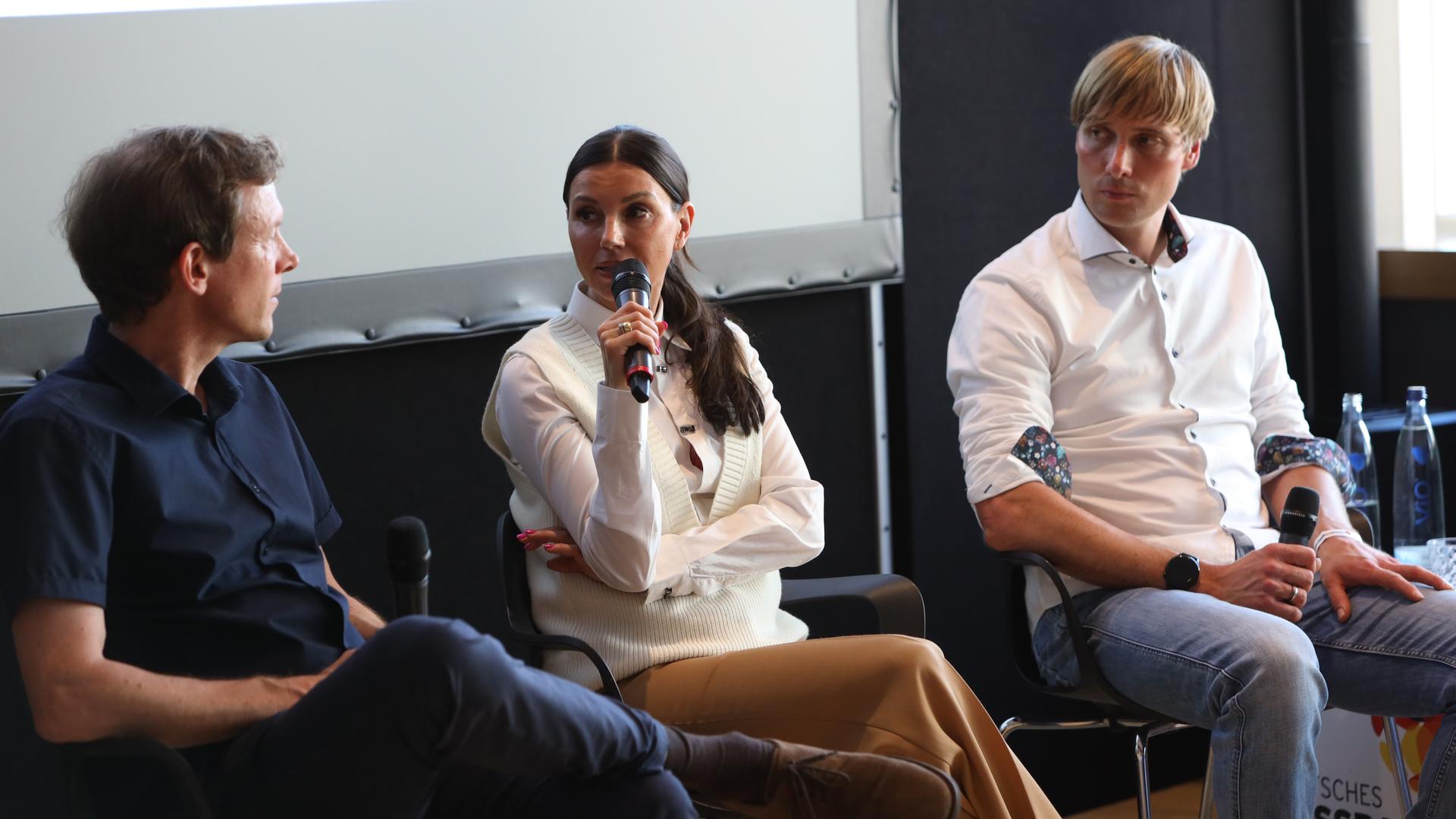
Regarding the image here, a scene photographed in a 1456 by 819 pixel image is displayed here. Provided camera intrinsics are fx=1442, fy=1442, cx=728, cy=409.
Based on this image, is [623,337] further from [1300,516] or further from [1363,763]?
[1363,763]

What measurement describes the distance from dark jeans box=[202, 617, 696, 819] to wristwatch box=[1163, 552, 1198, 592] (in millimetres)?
1082

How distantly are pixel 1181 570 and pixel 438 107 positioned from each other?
60.0 inches

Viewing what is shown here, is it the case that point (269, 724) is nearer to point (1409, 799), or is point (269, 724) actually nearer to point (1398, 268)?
point (1409, 799)

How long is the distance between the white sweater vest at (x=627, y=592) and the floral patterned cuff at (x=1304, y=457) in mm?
1050

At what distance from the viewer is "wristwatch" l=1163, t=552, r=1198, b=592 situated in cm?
241

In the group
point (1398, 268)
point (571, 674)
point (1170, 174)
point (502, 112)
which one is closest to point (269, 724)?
point (571, 674)

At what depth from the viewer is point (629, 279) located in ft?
7.03

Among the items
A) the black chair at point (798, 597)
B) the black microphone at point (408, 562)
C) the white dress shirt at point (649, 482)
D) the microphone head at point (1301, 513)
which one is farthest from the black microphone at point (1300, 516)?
the black microphone at point (408, 562)

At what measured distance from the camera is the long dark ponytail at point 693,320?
2307mm

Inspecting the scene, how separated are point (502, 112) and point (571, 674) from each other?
3.52 feet

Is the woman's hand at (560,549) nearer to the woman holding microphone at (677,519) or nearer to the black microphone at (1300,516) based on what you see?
the woman holding microphone at (677,519)

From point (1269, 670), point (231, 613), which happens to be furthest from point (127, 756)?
point (1269, 670)

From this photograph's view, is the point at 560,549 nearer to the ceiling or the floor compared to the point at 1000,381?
nearer to the floor

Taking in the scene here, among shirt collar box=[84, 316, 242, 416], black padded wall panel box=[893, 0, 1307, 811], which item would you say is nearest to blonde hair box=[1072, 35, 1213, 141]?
black padded wall panel box=[893, 0, 1307, 811]
